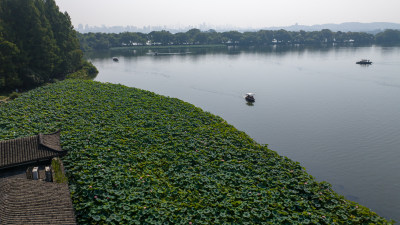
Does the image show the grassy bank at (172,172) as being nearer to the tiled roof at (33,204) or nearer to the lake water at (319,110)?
the tiled roof at (33,204)

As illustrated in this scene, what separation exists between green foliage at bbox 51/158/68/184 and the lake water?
67.1 ft

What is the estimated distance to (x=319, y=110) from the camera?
4181 cm

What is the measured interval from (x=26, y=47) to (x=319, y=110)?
49.6m

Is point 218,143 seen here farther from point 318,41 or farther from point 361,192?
point 318,41

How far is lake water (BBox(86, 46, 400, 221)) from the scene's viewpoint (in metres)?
24.0

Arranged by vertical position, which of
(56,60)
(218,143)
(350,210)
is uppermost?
(56,60)

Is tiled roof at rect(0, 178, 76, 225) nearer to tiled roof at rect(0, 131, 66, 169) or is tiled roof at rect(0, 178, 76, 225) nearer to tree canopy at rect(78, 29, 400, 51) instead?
tiled roof at rect(0, 131, 66, 169)

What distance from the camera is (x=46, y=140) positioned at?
18578 millimetres

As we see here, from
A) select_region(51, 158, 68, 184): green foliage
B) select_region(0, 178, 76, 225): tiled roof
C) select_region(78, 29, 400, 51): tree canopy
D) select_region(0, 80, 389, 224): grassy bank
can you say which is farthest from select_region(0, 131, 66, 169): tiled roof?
select_region(78, 29, 400, 51): tree canopy

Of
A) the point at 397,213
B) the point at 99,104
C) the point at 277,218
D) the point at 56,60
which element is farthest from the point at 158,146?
the point at 56,60

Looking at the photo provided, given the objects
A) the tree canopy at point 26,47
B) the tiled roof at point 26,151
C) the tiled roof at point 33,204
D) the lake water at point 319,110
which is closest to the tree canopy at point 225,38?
the lake water at point 319,110

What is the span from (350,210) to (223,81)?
49.6 meters

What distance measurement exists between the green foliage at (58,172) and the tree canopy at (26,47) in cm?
2836

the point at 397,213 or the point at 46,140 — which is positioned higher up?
the point at 46,140
